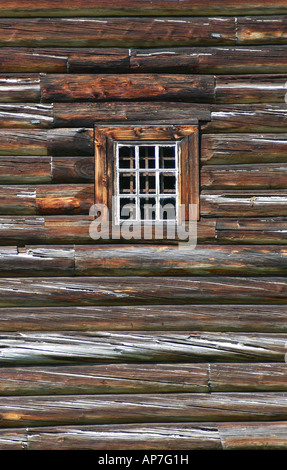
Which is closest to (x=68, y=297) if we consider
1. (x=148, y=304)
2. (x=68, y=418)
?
(x=148, y=304)

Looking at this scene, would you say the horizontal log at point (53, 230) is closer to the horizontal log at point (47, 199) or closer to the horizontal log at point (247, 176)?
the horizontal log at point (47, 199)

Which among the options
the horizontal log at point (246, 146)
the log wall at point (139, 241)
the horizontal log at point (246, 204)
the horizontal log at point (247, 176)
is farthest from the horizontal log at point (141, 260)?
the horizontal log at point (246, 146)

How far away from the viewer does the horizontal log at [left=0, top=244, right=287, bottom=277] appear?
4219mm

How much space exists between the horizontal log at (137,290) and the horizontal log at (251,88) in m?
1.59

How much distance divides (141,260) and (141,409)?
1281 mm

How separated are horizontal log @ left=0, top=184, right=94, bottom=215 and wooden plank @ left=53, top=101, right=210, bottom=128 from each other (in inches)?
22.5

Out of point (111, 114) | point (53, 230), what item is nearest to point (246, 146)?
point (111, 114)

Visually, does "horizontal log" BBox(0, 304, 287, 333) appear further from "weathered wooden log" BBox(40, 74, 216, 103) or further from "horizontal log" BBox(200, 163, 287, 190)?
"weathered wooden log" BBox(40, 74, 216, 103)

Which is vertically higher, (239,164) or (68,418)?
(239,164)

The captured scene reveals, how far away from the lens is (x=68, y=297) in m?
4.21

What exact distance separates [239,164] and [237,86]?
0.69 metres

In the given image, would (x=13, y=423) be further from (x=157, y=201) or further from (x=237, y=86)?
(x=237, y=86)

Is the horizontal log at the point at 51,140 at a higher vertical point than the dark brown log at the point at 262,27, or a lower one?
lower

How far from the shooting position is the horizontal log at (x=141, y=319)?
421 cm
